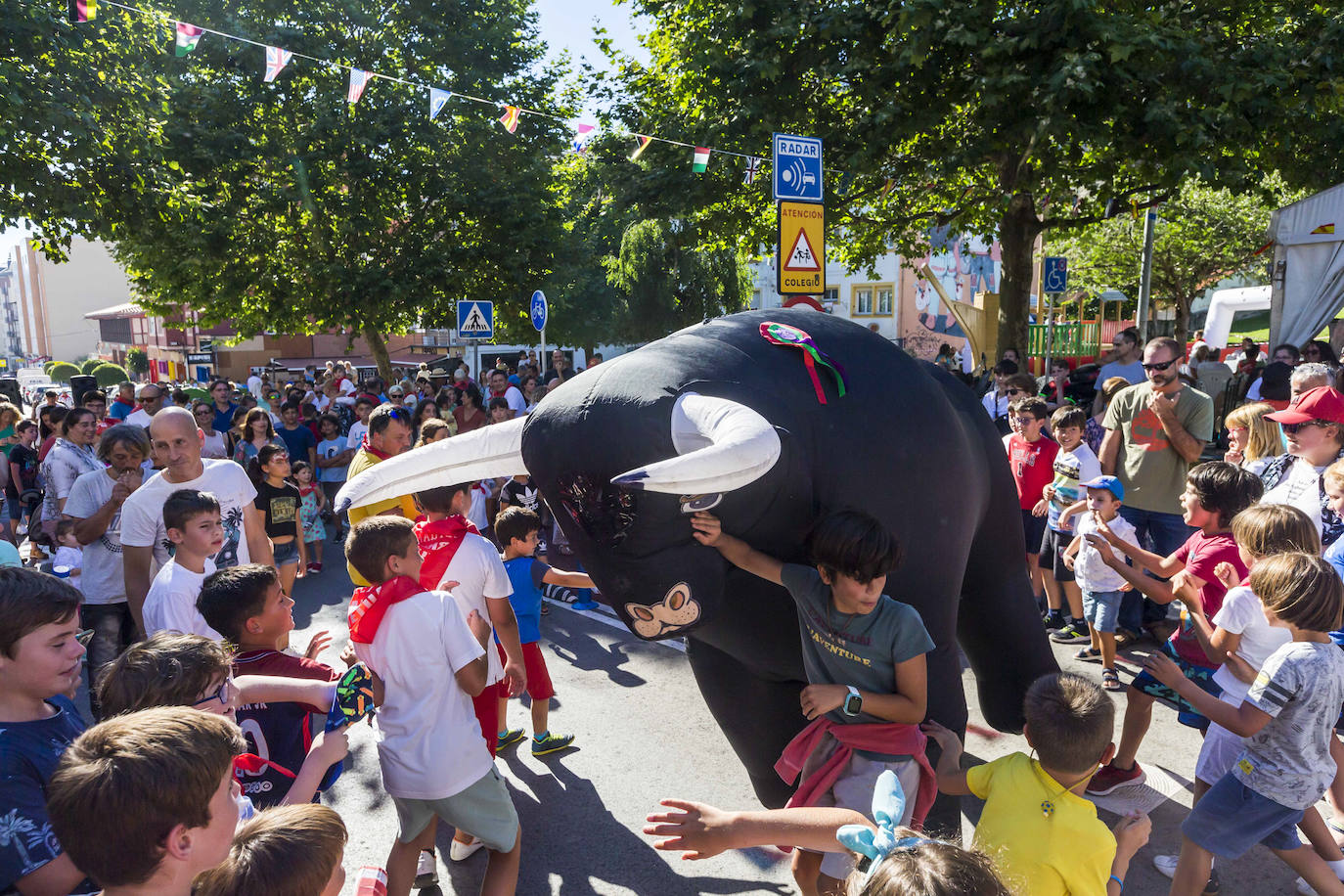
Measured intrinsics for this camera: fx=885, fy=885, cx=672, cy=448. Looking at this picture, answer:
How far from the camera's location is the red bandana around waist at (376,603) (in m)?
2.66

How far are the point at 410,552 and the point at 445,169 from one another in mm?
14237

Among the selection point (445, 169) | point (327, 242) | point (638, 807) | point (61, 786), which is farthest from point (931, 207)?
point (61, 786)

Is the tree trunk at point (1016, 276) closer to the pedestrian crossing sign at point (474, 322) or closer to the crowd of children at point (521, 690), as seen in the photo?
the pedestrian crossing sign at point (474, 322)

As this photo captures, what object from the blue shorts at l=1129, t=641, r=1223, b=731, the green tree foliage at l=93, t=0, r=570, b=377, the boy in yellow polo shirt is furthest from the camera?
the green tree foliage at l=93, t=0, r=570, b=377

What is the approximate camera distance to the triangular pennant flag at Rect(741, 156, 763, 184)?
34.3 ft

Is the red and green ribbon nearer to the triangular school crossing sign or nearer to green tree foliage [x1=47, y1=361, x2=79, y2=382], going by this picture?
the triangular school crossing sign

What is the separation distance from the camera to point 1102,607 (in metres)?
Result: 4.46

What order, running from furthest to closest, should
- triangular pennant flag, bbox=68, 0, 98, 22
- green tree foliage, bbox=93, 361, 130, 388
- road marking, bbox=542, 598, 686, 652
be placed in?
green tree foliage, bbox=93, 361, 130, 388, triangular pennant flag, bbox=68, 0, 98, 22, road marking, bbox=542, 598, 686, 652

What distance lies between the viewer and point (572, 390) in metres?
2.53

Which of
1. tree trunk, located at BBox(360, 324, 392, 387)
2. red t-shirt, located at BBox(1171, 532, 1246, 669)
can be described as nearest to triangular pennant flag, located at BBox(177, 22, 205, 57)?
red t-shirt, located at BBox(1171, 532, 1246, 669)

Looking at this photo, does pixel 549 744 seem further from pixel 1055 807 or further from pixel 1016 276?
pixel 1016 276

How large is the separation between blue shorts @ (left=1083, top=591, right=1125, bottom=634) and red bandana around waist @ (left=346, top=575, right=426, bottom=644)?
343 cm

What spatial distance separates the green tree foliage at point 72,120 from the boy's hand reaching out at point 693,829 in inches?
331

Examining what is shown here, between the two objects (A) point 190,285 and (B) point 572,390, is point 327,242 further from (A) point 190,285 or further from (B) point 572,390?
(B) point 572,390
